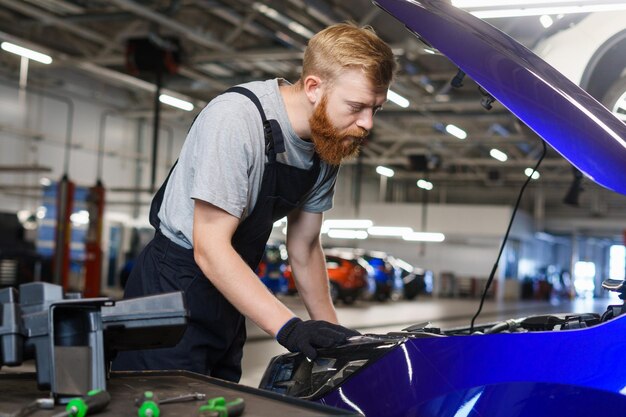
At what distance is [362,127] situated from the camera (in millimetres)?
1695

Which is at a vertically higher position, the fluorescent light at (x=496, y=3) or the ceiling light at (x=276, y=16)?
the ceiling light at (x=276, y=16)

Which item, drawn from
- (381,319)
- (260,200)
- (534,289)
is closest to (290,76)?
(381,319)

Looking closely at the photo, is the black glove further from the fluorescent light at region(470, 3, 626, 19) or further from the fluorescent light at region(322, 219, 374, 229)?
the fluorescent light at region(322, 219, 374, 229)

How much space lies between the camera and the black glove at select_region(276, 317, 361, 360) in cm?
147

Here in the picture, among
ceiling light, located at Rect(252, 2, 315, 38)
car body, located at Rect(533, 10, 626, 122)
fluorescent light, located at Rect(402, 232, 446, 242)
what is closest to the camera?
car body, located at Rect(533, 10, 626, 122)

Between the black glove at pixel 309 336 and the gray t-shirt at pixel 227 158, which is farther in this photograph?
the gray t-shirt at pixel 227 158

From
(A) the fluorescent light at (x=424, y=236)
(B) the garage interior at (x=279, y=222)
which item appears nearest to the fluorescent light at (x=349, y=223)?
(B) the garage interior at (x=279, y=222)

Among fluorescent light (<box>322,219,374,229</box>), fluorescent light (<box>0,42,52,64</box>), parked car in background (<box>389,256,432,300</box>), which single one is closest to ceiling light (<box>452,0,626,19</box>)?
fluorescent light (<box>0,42,52,64</box>)

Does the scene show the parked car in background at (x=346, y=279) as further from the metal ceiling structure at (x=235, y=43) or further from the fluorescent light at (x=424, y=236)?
the fluorescent light at (x=424, y=236)

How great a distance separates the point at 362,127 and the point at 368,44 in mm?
176

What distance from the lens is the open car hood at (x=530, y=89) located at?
1.33 m

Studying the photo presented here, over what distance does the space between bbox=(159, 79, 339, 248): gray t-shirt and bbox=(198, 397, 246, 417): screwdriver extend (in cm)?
59

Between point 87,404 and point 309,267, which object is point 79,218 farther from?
point 87,404

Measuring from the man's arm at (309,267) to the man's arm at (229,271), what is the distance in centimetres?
53
